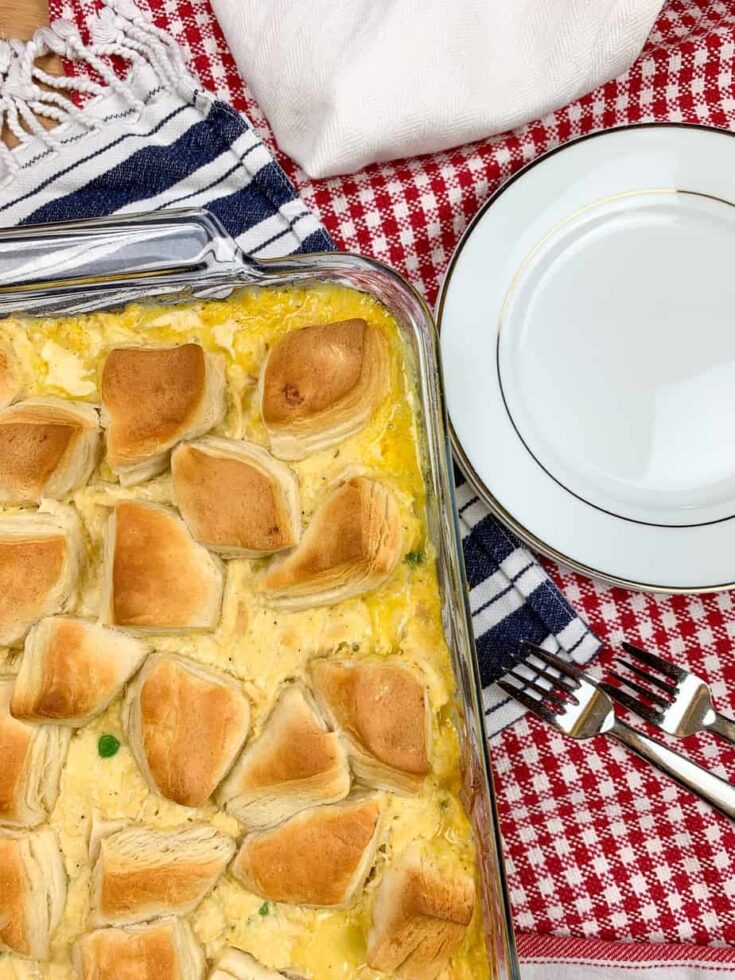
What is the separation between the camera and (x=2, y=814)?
1.15 metres

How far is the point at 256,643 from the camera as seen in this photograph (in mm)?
1230

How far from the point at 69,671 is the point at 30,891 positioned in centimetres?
29

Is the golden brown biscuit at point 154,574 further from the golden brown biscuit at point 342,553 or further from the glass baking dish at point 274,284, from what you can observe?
the glass baking dish at point 274,284

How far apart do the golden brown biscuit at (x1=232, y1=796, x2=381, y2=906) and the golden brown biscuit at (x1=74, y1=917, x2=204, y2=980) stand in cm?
13

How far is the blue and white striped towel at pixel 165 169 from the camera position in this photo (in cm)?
151

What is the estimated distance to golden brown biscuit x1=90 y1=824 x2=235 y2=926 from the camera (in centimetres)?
115

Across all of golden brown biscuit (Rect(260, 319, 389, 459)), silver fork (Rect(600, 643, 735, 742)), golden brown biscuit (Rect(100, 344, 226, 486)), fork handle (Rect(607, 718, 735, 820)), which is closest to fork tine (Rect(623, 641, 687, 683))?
silver fork (Rect(600, 643, 735, 742))

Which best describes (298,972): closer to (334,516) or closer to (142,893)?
(142,893)

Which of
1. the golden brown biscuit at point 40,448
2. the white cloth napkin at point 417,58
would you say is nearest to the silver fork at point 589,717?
the golden brown biscuit at point 40,448

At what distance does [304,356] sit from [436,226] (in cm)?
52

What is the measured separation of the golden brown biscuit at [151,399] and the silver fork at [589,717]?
2.32 feet

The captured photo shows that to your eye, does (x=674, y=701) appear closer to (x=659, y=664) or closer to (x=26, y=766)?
(x=659, y=664)

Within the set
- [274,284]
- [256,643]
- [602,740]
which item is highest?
[274,284]

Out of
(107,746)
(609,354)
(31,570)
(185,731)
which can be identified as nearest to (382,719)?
(185,731)
